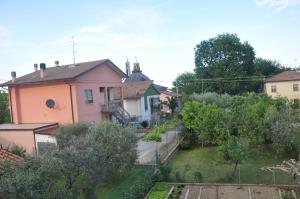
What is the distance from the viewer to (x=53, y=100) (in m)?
24.1

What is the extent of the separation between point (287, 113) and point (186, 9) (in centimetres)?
920

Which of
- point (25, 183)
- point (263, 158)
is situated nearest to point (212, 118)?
point (263, 158)

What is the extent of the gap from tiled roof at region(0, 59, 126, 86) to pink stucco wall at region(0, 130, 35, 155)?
15.4 ft

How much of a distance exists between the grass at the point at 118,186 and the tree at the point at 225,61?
4825 cm

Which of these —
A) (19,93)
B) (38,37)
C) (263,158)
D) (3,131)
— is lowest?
(263,158)

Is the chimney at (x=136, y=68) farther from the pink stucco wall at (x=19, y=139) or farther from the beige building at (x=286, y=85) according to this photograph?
the pink stucco wall at (x=19, y=139)

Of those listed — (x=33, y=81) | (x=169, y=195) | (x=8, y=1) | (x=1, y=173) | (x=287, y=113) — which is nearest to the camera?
(x=1, y=173)

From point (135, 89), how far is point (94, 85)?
10839 millimetres

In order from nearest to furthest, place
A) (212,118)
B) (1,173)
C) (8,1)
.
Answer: (1,173), (8,1), (212,118)

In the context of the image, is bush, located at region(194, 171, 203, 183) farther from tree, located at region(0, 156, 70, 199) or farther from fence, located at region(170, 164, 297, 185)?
tree, located at region(0, 156, 70, 199)

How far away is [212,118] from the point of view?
20938 mm

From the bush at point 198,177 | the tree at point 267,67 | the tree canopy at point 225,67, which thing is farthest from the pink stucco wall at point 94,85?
the tree at point 267,67

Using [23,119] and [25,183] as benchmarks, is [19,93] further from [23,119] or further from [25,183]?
[25,183]

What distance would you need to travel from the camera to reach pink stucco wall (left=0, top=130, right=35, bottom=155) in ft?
67.9
